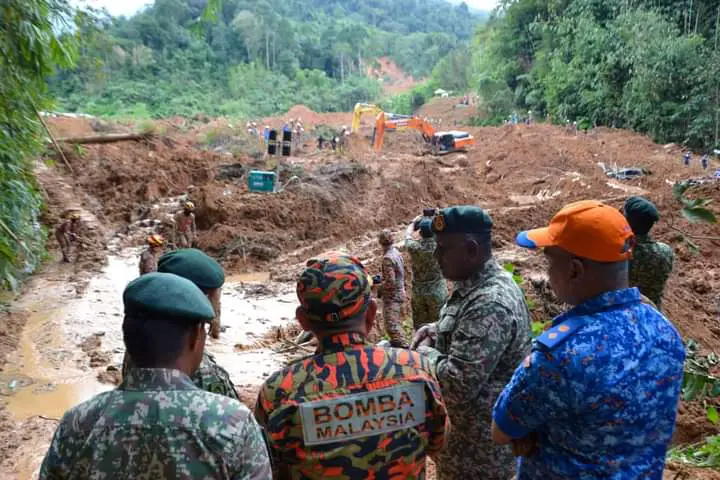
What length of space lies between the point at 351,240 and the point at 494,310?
1116cm

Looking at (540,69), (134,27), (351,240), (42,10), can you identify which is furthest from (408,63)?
(42,10)

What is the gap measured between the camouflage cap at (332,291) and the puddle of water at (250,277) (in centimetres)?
959

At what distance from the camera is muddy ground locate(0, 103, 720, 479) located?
6.41 metres

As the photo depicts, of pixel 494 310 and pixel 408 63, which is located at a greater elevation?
pixel 408 63

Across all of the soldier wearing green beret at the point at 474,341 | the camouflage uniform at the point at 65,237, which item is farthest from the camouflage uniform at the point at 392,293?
the camouflage uniform at the point at 65,237

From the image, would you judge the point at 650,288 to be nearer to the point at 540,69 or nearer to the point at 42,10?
the point at 42,10

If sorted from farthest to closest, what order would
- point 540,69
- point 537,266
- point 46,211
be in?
point 540,69 < point 46,211 < point 537,266

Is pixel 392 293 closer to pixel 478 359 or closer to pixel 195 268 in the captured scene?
pixel 478 359

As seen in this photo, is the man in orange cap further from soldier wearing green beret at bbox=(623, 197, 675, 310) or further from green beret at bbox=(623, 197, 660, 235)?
soldier wearing green beret at bbox=(623, 197, 675, 310)

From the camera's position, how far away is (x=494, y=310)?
2.16 meters

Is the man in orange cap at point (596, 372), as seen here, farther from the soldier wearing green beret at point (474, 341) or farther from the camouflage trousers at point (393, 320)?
the camouflage trousers at point (393, 320)

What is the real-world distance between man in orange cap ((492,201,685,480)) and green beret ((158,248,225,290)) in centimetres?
116

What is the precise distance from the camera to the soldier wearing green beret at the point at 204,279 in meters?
2.01

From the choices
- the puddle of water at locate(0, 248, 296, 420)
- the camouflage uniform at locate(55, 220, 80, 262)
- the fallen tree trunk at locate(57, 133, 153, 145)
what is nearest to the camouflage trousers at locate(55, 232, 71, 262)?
the camouflage uniform at locate(55, 220, 80, 262)
